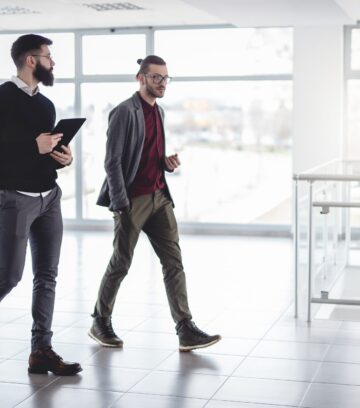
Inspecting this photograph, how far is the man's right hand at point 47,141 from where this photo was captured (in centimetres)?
384

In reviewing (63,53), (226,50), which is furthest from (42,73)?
(63,53)

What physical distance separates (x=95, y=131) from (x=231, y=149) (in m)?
1.86

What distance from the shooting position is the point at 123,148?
4.57 meters

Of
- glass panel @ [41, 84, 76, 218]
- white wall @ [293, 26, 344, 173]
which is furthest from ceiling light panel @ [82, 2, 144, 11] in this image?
glass panel @ [41, 84, 76, 218]

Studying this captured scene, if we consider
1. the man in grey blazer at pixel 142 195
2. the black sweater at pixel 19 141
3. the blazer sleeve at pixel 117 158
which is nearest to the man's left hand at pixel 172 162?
the man in grey blazer at pixel 142 195

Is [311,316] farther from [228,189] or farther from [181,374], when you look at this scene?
[228,189]

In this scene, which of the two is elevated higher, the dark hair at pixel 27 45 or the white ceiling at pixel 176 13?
the white ceiling at pixel 176 13

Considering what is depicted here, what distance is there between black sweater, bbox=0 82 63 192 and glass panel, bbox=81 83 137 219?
753 cm

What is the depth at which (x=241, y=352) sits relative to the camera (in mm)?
4703

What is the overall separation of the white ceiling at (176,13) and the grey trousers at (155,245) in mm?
3307

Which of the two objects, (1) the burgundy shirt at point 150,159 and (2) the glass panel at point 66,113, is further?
(2) the glass panel at point 66,113

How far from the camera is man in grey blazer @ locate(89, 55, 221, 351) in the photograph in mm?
4555

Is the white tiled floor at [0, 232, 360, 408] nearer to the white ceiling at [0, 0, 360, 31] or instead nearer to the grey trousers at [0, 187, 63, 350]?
the grey trousers at [0, 187, 63, 350]

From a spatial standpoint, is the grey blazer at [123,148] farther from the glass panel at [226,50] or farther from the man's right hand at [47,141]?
the glass panel at [226,50]
